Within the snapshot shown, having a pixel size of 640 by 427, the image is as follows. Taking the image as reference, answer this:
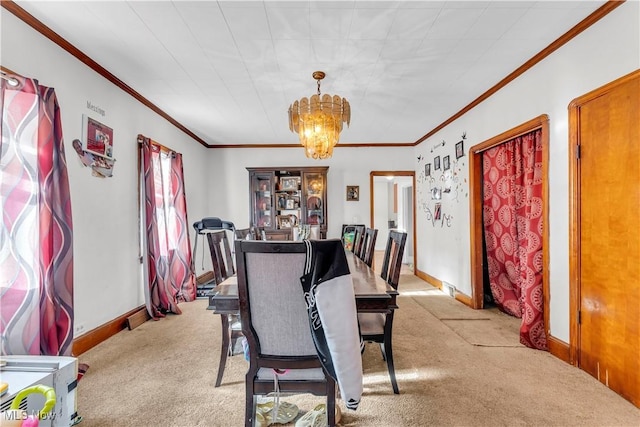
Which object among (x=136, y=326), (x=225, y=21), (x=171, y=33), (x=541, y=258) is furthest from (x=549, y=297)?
(x=136, y=326)

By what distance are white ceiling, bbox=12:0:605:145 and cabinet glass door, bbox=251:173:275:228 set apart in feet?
6.35

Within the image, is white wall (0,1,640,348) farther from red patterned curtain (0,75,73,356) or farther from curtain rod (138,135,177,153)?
red patterned curtain (0,75,73,356)

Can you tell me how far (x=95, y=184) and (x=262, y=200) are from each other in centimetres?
296

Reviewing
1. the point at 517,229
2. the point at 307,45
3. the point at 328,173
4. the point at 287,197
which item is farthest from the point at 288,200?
the point at 517,229

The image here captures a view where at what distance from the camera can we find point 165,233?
3672 mm

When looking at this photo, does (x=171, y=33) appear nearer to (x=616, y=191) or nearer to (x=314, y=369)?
(x=314, y=369)

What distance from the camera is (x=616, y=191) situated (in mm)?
1898

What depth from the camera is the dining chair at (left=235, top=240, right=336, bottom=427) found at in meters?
1.22

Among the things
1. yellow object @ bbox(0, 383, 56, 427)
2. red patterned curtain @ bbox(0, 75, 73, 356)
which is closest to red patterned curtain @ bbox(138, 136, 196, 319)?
red patterned curtain @ bbox(0, 75, 73, 356)

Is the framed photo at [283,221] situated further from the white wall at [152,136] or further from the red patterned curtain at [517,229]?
the red patterned curtain at [517,229]

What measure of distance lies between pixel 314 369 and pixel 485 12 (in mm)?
2386

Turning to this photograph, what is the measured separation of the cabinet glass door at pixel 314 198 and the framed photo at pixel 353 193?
1.81 ft

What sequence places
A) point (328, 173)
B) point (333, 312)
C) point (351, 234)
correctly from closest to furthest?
point (333, 312), point (351, 234), point (328, 173)

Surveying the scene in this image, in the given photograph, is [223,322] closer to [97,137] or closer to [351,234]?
[97,137]
